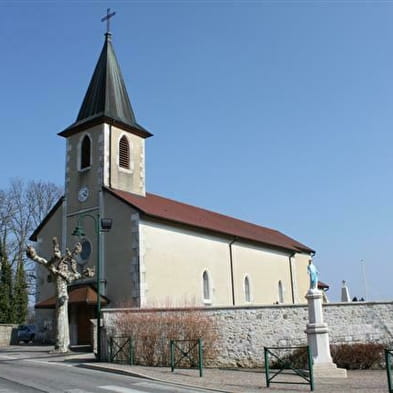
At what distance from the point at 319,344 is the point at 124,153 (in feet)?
49.3

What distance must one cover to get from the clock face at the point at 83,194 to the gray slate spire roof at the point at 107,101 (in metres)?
3.22

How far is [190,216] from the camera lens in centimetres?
2788

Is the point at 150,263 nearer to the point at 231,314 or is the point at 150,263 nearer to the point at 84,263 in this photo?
the point at 84,263

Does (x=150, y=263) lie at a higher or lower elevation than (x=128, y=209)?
lower

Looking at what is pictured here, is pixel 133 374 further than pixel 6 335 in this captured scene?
No

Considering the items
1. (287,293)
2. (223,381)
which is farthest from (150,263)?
(287,293)

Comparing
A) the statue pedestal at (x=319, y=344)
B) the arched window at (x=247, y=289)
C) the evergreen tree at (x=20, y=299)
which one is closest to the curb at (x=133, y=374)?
the statue pedestal at (x=319, y=344)

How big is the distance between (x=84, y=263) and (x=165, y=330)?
8.12 m

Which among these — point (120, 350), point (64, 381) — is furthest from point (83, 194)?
point (64, 381)

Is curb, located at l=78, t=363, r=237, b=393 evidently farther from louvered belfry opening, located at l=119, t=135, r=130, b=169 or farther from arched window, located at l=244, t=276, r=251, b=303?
arched window, located at l=244, t=276, r=251, b=303

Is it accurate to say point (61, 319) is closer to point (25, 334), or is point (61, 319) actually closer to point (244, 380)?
point (25, 334)

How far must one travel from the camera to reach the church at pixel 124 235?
74.3 feet

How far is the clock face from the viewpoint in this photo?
82.4 ft

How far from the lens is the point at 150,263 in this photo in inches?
897
